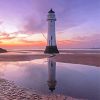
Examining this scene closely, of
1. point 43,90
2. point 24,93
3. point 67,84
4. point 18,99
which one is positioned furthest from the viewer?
point 67,84

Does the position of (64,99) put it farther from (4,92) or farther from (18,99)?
(4,92)

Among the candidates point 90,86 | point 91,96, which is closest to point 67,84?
point 90,86

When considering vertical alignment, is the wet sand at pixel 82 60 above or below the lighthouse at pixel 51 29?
below

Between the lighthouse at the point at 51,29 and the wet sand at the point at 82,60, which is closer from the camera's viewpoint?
the wet sand at the point at 82,60

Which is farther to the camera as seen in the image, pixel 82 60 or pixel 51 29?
pixel 51 29

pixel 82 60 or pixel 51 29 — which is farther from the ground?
pixel 51 29

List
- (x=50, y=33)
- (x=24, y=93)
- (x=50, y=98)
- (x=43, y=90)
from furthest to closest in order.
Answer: (x=50, y=33)
(x=43, y=90)
(x=24, y=93)
(x=50, y=98)

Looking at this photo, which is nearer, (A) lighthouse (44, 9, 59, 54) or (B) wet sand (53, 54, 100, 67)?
(B) wet sand (53, 54, 100, 67)

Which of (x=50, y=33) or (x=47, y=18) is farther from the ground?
(x=47, y=18)

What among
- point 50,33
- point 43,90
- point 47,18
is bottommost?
point 43,90

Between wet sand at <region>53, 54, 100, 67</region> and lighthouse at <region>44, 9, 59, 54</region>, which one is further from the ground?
lighthouse at <region>44, 9, 59, 54</region>

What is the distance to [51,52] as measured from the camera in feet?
195

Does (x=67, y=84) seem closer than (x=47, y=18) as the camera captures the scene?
Yes

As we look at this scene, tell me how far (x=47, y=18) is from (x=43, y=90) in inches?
1784
